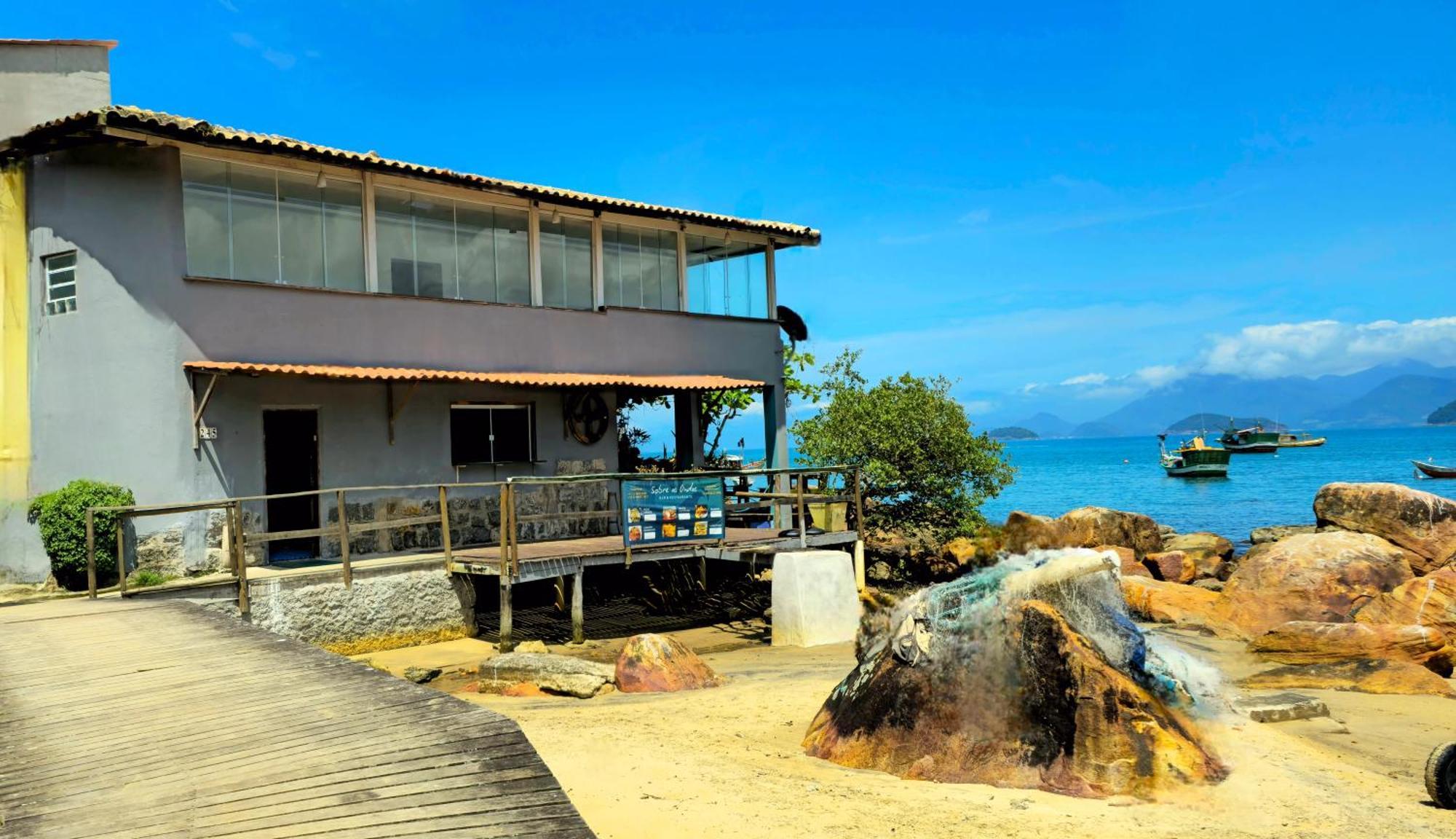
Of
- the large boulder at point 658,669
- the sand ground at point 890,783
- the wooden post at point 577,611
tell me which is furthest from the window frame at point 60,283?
the large boulder at point 658,669

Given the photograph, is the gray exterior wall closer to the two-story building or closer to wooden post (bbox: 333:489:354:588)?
the two-story building

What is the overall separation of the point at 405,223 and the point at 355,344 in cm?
231

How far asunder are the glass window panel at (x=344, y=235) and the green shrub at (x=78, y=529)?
4.31m

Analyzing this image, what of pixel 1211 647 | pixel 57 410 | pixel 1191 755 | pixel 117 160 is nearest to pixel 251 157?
pixel 117 160

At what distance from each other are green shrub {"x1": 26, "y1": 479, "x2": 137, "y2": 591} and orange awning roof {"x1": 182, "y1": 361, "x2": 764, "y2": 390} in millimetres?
2005

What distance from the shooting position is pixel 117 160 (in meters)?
15.1

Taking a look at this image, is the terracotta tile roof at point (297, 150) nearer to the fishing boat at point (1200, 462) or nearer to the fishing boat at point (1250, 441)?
the fishing boat at point (1200, 462)

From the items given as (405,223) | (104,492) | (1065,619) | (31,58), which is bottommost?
(1065,619)

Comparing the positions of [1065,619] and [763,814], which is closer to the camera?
[763,814]

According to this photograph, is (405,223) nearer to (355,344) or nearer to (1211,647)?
(355,344)

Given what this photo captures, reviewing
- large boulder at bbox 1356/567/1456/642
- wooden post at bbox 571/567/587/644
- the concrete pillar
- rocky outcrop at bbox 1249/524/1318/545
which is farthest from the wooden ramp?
rocky outcrop at bbox 1249/524/1318/545

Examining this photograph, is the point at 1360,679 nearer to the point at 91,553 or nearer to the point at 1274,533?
the point at 91,553

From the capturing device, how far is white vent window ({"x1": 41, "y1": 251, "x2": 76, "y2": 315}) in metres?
15.5

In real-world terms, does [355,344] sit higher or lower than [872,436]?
higher
